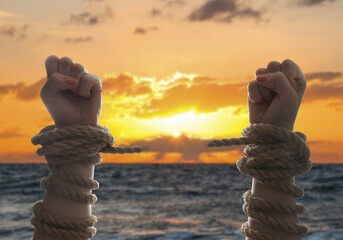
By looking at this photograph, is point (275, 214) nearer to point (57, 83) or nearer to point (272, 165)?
point (272, 165)

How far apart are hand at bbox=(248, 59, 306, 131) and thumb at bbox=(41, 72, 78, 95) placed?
2.66 ft

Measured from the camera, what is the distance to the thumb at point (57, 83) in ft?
5.51

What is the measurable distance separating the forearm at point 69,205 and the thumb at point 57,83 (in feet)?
1.14

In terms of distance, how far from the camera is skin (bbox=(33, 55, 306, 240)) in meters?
1.70

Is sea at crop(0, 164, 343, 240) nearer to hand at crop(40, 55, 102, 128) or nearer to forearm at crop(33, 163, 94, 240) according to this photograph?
forearm at crop(33, 163, 94, 240)

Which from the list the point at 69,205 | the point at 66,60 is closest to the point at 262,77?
the point at 66,60

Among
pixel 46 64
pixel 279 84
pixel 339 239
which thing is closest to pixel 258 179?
pixel 279 84

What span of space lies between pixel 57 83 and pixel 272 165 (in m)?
1.03

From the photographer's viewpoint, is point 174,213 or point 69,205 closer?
point 69,205

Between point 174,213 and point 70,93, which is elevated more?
point 70,93

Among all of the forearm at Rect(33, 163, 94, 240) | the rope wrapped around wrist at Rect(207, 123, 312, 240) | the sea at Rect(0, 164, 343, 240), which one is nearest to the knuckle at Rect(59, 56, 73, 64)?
the forearm at Rect(33, 163, 94, 240)

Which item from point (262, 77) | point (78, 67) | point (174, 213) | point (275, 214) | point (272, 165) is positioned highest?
point (78, 67)

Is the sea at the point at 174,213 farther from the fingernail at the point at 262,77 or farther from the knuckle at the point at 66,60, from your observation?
the fingernail at the point at 262,77

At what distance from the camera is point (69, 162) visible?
172cm
